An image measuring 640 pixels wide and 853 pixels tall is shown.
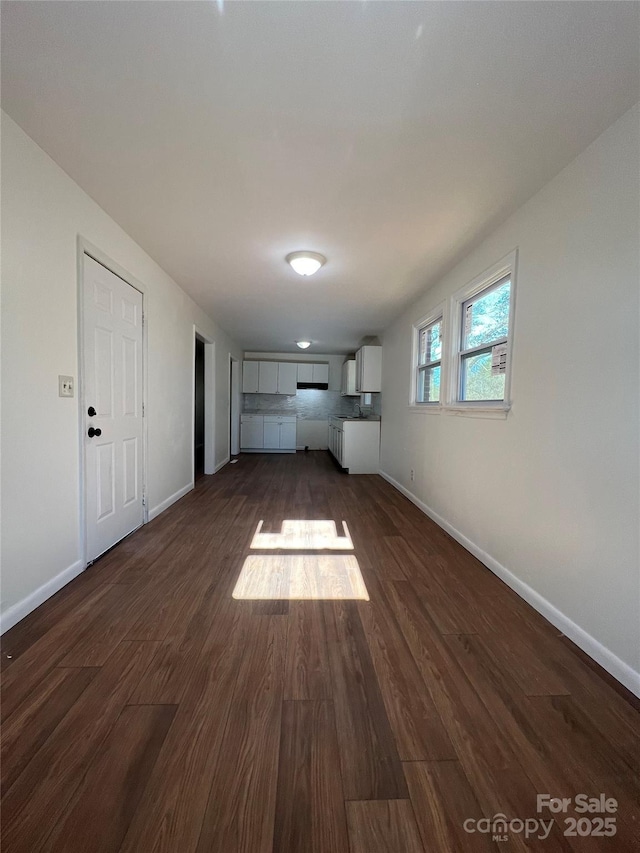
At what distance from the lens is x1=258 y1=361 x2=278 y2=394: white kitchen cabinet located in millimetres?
7891

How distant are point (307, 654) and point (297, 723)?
33cm

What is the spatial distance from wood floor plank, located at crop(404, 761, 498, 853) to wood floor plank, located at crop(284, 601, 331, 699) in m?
0.39

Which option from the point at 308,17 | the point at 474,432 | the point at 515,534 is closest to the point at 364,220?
the point at 308,17

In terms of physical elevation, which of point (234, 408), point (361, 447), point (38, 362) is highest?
point (38, 362)

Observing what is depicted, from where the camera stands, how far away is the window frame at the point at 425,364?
3287 mm

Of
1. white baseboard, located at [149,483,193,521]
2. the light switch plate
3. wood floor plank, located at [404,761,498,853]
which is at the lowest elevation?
wood floor plank, located at [404,761,498,853]

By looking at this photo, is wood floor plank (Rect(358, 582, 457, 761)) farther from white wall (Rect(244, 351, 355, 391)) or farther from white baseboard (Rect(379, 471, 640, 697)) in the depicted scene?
white wall (Rect(244, 351, 355, 391))

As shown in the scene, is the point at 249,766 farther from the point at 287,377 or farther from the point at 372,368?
the point at 287,377

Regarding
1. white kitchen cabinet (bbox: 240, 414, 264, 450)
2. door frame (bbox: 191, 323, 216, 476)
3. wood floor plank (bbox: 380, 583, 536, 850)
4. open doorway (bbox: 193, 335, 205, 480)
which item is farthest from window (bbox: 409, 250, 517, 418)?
white kitchen cabinet (bbox: 240, 414, 264, 450)

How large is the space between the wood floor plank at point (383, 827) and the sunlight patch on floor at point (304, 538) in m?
1.68

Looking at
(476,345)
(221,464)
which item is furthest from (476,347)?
(221,464)

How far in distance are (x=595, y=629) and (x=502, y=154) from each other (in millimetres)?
2246

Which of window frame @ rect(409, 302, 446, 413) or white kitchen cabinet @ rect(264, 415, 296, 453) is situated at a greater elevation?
window frame @ rect(409, 302, 446, 413)

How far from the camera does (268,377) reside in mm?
7906
